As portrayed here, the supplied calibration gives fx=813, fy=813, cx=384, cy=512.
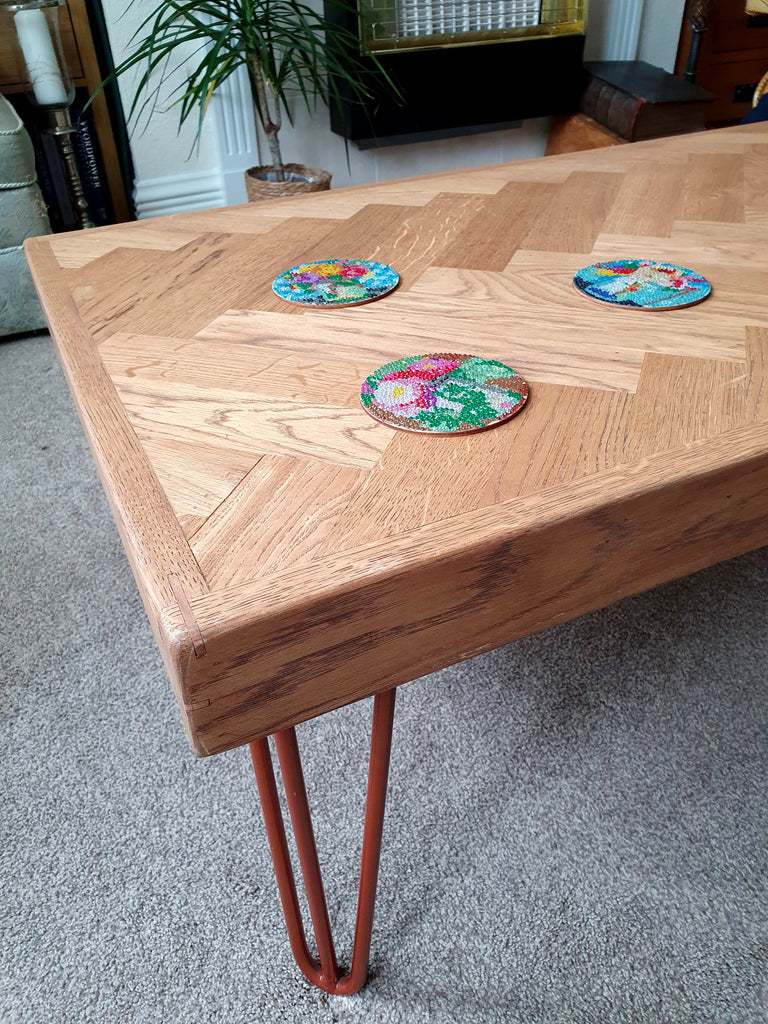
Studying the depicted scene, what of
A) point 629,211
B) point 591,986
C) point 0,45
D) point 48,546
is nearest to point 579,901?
point 591,986

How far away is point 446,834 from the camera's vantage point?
32.6 inches

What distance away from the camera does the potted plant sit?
1.79 m

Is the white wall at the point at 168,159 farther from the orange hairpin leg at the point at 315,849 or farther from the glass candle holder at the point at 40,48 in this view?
the orange hairpin leg at the point at 315,849

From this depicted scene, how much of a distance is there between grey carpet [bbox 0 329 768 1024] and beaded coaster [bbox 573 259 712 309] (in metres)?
0.48

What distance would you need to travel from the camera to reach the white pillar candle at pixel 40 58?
6.01 ft

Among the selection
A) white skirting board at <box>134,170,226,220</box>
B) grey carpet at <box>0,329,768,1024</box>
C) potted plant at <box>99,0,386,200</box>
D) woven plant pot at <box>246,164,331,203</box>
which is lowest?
grey carpet at <box>0,329,768,1024</box>

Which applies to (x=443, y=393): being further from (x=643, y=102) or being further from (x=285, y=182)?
(x=643, y=102)

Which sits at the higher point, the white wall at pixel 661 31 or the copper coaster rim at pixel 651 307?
the copper coaster rim at pixel 651 307

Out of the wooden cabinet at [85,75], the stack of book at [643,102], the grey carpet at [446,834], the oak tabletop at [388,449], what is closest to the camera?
the oak tabletop at [388,449]

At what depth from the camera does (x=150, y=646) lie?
1.07 m

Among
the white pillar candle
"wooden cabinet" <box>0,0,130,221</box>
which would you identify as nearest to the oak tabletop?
the white pillar candle

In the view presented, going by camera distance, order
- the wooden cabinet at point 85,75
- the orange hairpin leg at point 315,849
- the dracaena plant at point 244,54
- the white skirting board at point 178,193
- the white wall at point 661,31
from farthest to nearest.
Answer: the white wall at point 661,31, the white skirting board at point 178,193, the wooden cabinet at point 85,75, the dracaena plant at point 244,54, the orange hairpin leg at point 315,849

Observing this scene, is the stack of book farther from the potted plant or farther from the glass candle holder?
the glass candle holder

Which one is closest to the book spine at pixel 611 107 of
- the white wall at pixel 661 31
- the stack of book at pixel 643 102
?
the stack of book at pixel 643 102
